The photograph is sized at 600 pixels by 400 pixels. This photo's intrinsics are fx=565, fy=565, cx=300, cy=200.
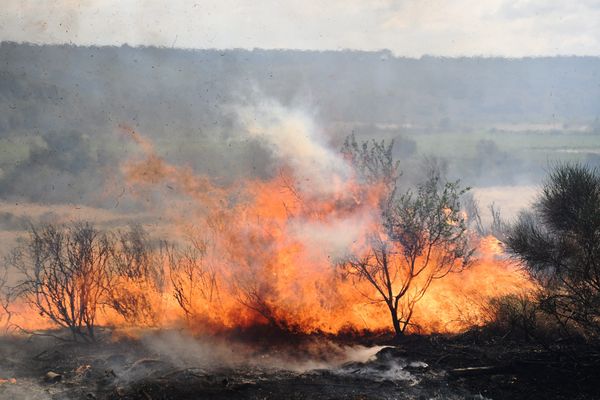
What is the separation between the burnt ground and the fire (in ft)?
3.70

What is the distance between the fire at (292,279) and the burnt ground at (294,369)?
113 centimetres

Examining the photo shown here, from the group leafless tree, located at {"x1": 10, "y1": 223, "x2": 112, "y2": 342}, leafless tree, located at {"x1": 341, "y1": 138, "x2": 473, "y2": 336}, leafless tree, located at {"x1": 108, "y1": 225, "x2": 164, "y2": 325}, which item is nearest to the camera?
leafless tree, located at {"x1": 341, "y1": 138, "x2": 473, "y2": 336}

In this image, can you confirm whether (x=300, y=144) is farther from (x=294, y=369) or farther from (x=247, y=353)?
(x=294, y=369)

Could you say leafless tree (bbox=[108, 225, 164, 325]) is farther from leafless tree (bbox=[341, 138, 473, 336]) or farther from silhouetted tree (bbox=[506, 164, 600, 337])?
silhouetted tree (bbox=[506, 164, 600, 337])

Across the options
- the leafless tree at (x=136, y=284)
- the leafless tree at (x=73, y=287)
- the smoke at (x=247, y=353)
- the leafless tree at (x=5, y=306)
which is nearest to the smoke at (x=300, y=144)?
the smoke at (x=247, y=353)

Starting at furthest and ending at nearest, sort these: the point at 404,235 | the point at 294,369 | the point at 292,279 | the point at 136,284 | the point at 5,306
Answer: the point at 136,284 < the point at 5,306 < the point at 292,279 < the point at 404,235 < the point at 294,369

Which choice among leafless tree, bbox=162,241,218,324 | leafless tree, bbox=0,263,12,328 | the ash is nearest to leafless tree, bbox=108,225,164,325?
leafless tree, bbox=162,241,218,324

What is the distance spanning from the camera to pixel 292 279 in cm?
2080

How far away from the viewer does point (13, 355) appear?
18562mm

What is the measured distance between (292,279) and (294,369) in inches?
165

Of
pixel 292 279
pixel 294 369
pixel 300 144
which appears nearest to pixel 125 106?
pixel 300 144

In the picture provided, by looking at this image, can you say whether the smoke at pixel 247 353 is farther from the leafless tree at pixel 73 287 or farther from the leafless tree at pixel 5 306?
the leafless tree at pixel 5 306

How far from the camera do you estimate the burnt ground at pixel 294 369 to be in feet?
49.8

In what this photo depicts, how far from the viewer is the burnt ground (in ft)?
49.8
